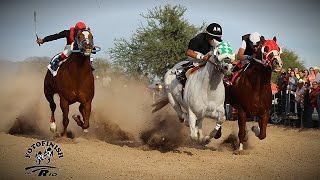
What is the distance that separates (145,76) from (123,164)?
23156 millimetres

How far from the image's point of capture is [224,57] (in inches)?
426

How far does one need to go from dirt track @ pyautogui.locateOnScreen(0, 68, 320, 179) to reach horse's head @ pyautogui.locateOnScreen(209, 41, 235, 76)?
2.17 m

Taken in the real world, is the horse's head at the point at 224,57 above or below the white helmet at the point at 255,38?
below

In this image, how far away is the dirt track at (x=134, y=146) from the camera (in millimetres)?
9727

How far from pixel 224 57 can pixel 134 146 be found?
4278mm

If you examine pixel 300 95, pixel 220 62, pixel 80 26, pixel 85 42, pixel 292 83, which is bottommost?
pixel 300 95

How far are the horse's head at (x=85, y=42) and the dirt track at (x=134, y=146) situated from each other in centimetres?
247

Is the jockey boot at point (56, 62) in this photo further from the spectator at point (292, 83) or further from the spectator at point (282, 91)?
the spectator at point (282, 91)

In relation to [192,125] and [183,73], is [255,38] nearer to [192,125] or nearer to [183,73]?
[183,73]

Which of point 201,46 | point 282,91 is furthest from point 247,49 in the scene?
point 282,91

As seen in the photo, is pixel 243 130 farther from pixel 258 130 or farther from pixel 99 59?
pixel 99 59

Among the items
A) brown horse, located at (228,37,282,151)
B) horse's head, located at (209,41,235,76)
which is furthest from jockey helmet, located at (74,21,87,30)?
brown horse, located at (228,37,282,151)

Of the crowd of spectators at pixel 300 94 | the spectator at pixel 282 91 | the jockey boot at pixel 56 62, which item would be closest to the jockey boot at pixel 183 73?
the jockey boot at pixel 56 62

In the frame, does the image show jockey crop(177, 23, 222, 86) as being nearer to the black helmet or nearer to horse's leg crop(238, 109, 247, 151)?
the black helmet
